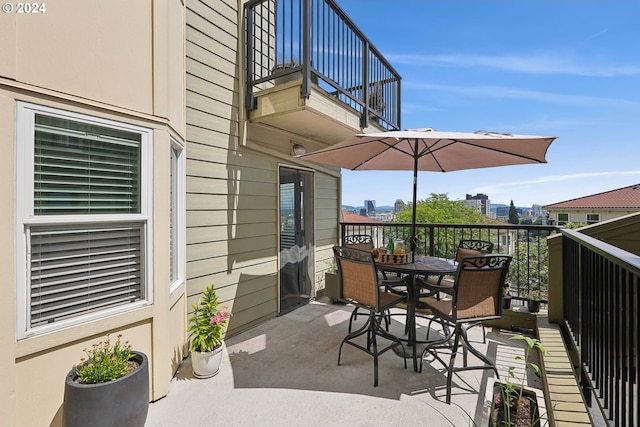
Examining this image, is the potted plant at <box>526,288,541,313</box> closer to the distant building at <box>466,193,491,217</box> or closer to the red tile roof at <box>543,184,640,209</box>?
the distant building at <box>466,193,491,217</box>

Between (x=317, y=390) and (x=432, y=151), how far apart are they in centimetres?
274

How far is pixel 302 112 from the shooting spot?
3.32 m

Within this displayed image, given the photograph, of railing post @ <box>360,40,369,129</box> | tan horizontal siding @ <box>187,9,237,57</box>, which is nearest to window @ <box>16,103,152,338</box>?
tan horizontal siding @ <box>187,9,237,57</box>

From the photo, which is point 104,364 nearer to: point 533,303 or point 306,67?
point 306,67

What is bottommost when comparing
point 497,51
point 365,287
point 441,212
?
point 365,287

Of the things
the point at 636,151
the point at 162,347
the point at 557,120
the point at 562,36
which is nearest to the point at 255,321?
the point at 162,347

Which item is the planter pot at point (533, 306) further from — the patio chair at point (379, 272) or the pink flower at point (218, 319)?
the pink flower at point (218, 319)

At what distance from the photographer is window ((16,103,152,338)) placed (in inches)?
64.1

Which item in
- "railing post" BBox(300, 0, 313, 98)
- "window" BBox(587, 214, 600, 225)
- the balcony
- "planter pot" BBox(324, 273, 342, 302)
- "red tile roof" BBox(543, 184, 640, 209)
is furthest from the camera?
"window" BBox(587, 214, 600, 225)

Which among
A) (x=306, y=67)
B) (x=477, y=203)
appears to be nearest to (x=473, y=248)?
Answer: (x=306, y=67)

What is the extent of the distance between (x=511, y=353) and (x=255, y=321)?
9.52ft

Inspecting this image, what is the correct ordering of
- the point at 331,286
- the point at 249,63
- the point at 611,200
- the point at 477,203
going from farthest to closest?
the point at 477,203, the point at 611,200, the point at 331,286, the point at 249,63

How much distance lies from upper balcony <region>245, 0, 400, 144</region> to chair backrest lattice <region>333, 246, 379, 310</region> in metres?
1.66

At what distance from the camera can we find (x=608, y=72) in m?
9.38
